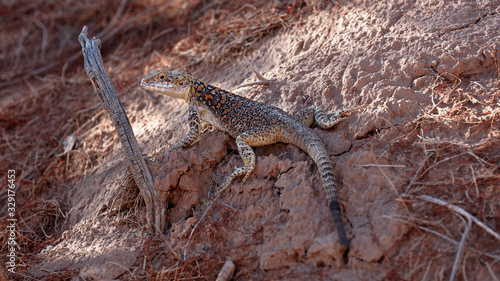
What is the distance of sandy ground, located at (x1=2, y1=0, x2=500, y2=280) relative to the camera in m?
3.13

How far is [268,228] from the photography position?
3.60 m

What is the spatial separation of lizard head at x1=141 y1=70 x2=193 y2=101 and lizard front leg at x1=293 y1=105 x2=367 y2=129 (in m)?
1.43

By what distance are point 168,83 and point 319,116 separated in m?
1.86

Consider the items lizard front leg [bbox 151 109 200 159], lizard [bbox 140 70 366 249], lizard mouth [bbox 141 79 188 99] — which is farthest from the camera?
lizard mouth [bbox 141 79 188 99]

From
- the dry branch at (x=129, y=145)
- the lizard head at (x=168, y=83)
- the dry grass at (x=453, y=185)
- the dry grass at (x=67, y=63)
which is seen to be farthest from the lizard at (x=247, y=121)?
the dry grass at (x=67, y=63)

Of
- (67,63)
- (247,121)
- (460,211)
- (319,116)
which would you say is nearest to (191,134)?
(247,121)

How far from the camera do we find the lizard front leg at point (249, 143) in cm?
410

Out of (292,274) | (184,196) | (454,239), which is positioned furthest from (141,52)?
(454,239)

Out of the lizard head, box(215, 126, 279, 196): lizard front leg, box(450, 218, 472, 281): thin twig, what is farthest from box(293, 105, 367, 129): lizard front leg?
box(450, 218, 472, 281): thin twig

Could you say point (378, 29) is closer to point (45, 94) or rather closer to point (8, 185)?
point (8, 185)

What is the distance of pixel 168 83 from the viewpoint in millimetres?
4918

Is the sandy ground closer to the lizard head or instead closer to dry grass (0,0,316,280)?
dry grass (0,0,316,280)

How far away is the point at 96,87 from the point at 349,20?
10.7 feet

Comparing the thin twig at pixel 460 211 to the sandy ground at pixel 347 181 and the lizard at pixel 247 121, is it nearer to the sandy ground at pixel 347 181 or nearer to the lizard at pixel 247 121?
the sandy ground at pixel 347 181
